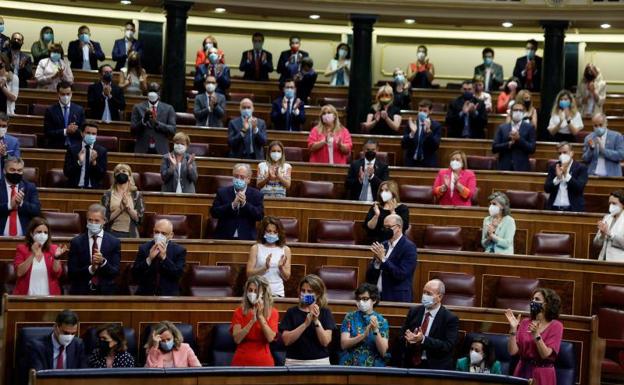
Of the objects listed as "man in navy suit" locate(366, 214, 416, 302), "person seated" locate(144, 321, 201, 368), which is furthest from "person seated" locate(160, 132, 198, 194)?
"person seated" locate(144, 321, 201, 368)

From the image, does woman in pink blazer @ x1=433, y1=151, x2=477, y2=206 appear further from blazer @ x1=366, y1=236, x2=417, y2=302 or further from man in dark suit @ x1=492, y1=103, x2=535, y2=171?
blazer @ x1=366, y1=236, x2=417, y2=302

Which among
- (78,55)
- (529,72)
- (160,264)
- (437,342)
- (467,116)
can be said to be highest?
(529,72)

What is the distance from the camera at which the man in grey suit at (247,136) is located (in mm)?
13852

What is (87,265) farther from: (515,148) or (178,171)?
(515,148)

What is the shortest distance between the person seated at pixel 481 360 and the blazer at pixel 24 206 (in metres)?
3.96

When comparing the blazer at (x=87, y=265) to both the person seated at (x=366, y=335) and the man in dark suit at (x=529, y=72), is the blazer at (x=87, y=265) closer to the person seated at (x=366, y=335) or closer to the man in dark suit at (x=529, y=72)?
the person seated at (x=366, y=335)

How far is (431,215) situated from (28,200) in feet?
12.3

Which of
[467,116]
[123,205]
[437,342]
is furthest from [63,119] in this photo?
[437,342]

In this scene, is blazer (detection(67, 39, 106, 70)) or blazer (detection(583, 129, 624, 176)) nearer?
blazer (detection(583, 129, 624, 176))

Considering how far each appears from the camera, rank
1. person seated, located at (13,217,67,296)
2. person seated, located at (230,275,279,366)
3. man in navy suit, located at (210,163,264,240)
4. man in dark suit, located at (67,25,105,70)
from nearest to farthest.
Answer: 1. person seated, located at (230,275,279,366)
2. person seated, located at (13,217,67,296)
3. man in navy suit, located at (210,163,264,240)
4. man in dark suit, located at (67,25,105,70)

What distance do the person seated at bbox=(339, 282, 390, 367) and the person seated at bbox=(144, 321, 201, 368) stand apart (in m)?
1.14

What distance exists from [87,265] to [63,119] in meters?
3.66

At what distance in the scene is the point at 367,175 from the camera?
42.2 feet

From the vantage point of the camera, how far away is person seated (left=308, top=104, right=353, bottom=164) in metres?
13.9
